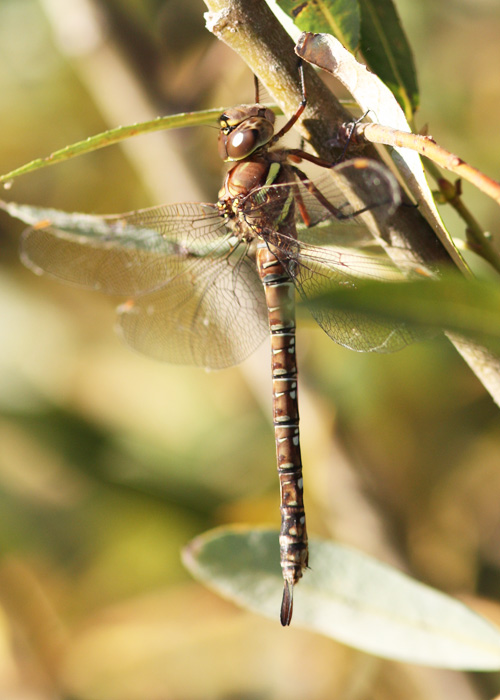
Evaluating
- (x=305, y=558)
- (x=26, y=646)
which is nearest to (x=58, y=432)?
(x=26, y=646)

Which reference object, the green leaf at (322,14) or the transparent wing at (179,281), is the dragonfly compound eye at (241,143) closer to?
the transparent wing at (179,281)

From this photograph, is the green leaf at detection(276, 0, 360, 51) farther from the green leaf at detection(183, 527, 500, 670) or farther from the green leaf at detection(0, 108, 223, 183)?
the green leaf at detection(183, 527, 500, 670)

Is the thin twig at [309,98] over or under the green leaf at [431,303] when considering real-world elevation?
over

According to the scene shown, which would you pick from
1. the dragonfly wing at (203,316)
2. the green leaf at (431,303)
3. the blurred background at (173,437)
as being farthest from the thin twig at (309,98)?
the blurred background at (173,437)

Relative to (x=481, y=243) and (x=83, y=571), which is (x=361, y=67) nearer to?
(x=481, y=243)

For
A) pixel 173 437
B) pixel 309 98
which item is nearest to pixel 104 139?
pixel 309 98

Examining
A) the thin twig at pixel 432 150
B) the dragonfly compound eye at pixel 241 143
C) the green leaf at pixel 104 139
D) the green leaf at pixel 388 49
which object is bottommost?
the thin twig at pixel 432 150

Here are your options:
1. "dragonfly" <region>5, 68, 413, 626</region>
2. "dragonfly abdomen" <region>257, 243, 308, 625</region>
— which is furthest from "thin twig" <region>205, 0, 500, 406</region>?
"dragonfly abdomen" <region>257, 243, 308, 625</region>
